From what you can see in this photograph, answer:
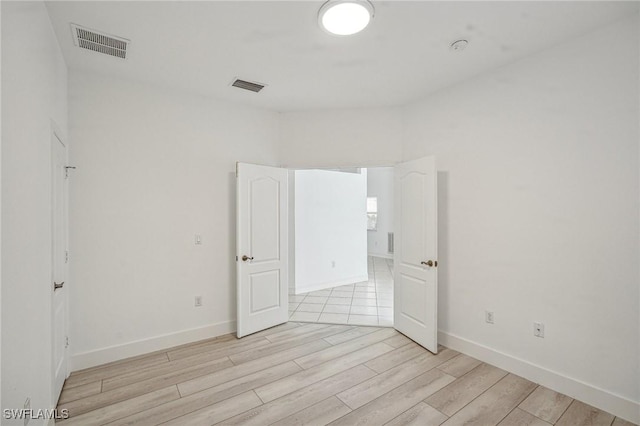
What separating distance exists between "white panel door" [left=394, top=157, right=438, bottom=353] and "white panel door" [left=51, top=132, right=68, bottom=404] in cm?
316

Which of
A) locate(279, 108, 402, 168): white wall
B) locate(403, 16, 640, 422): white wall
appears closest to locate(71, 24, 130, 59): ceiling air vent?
locate(279, 108, 402, 168): white wall

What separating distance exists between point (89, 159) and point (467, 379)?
3.93 m

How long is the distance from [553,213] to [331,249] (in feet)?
12.9

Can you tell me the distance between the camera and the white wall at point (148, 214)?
9.21 ft

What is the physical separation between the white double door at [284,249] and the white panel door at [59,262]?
5.01 ft

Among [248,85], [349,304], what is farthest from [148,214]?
[349,304]

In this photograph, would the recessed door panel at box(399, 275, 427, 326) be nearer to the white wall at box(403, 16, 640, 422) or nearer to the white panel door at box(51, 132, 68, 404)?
the white wall at box(403, 16, 640, 422)

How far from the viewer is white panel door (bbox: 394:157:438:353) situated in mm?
3084

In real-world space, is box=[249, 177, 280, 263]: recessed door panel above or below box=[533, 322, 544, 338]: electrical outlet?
above

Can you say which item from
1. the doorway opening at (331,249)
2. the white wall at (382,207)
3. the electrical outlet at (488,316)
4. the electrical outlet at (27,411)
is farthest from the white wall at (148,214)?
the white wall at (382,207)

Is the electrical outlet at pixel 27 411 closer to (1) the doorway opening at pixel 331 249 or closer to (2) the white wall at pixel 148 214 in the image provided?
(2) the white wall at pixel 148 214

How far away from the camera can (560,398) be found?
2301 millimetres

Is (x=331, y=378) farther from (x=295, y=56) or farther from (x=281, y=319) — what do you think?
(x=295, y=56)

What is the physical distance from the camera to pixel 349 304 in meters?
4.73
